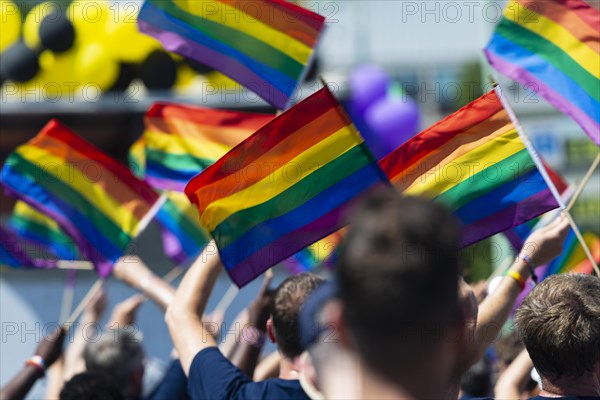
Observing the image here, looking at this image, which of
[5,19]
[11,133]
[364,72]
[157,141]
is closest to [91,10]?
[5,19]

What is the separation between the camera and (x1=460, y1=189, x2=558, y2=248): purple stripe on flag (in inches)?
143

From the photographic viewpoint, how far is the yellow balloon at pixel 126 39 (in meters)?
9.18

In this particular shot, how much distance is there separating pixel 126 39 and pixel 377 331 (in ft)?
27.2

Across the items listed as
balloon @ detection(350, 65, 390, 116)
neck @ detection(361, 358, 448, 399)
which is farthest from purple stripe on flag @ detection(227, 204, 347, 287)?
balloon @ detection(350, 65, 390, 116)

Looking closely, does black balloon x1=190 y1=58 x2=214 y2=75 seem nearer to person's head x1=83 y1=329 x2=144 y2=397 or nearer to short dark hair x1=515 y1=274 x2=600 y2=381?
person's head x1=83 y1=329 x2=144 y2=397

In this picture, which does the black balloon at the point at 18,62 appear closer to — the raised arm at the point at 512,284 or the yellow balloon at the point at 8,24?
the yellow balloon at the point at 8,24

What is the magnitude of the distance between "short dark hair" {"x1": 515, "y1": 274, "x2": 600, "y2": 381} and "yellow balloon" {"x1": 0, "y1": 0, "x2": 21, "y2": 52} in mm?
7580

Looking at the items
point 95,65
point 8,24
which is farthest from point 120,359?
point 8,24

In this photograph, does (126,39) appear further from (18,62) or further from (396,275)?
(396,275)

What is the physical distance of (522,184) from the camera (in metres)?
3.69

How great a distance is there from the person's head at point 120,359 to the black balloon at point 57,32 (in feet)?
18.4

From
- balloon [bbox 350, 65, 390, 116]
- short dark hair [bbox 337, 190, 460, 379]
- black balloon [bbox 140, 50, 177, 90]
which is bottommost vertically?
balloon [bbox 350, 65, 390, 116]

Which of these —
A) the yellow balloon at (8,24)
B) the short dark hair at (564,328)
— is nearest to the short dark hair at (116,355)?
the short dark hair at (564,328)

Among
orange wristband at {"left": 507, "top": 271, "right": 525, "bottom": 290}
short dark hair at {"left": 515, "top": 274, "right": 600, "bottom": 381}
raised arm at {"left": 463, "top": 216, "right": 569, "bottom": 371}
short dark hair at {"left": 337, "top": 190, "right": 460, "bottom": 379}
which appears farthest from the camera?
orange wristband at {"left": 507, "top": 271, "right": 525, "bottom": 290}
